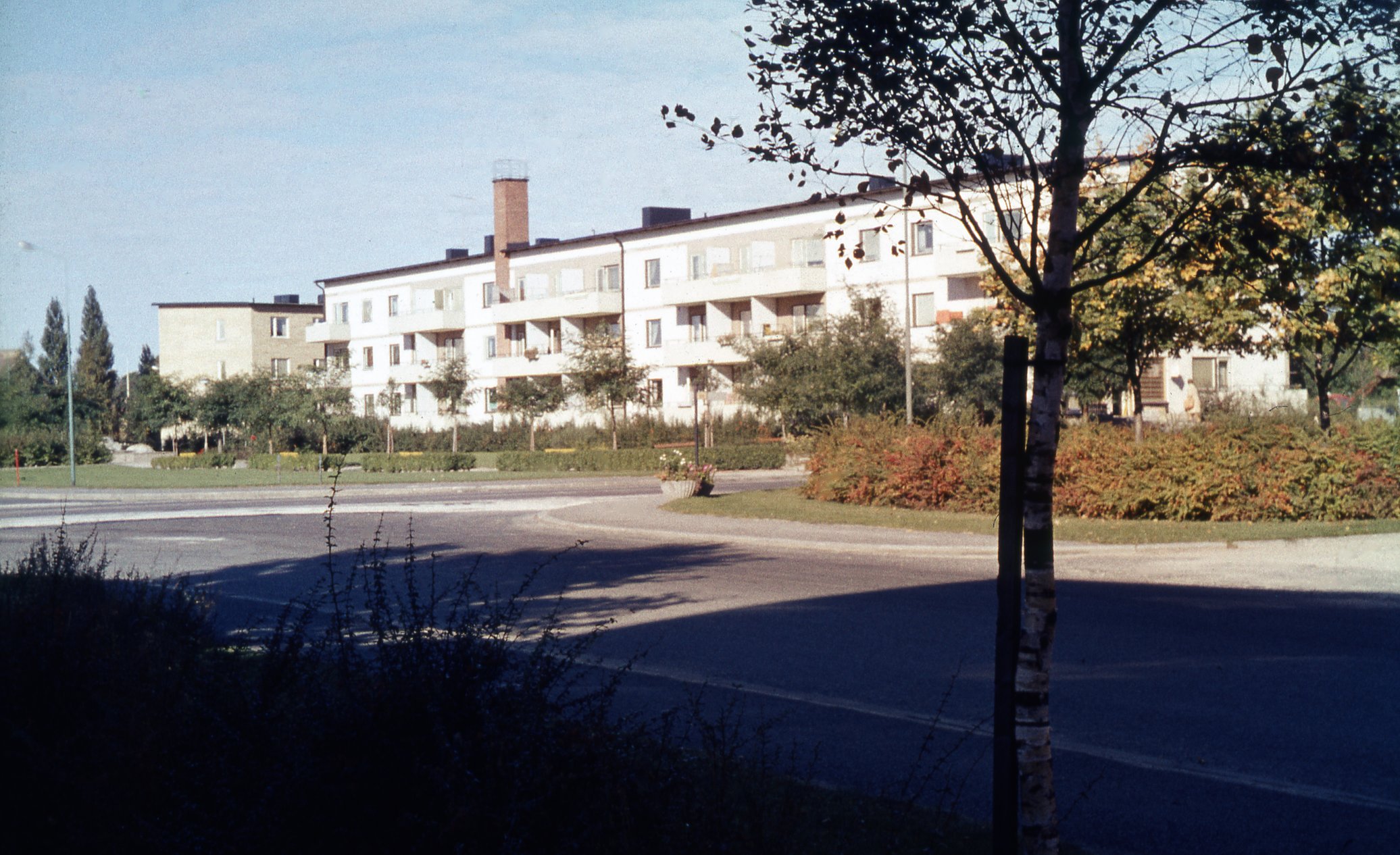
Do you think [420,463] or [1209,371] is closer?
[1209,371]

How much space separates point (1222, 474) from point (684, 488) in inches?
491

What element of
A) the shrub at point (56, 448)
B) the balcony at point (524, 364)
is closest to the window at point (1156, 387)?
the balcony at point (524, 364)

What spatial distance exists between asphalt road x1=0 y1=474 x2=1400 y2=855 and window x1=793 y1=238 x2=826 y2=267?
35.6 m

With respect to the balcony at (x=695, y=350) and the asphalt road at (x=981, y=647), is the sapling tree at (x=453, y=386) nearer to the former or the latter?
the balcony at (x=695, y=350)

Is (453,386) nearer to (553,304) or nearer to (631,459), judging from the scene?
(553,304)

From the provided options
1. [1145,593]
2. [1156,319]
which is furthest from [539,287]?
[1145,593]

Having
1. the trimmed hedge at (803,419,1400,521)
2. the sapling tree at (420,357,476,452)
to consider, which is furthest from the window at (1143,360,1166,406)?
the sapling tree at (420,357,476,452)

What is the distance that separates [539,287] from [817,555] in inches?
2089

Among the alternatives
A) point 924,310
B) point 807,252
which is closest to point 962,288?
point 924,310

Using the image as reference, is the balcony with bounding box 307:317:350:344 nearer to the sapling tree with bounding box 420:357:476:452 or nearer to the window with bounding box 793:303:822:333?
the sapling tree with bounding box 420:357:476:452

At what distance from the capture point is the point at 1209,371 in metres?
50.3

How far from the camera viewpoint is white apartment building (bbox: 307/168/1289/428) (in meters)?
50.8

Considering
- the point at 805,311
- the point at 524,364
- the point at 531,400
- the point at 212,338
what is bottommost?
the point at 531,400

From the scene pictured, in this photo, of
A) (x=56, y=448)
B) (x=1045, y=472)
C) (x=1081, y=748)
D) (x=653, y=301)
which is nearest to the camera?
(x=1045, y=472)
